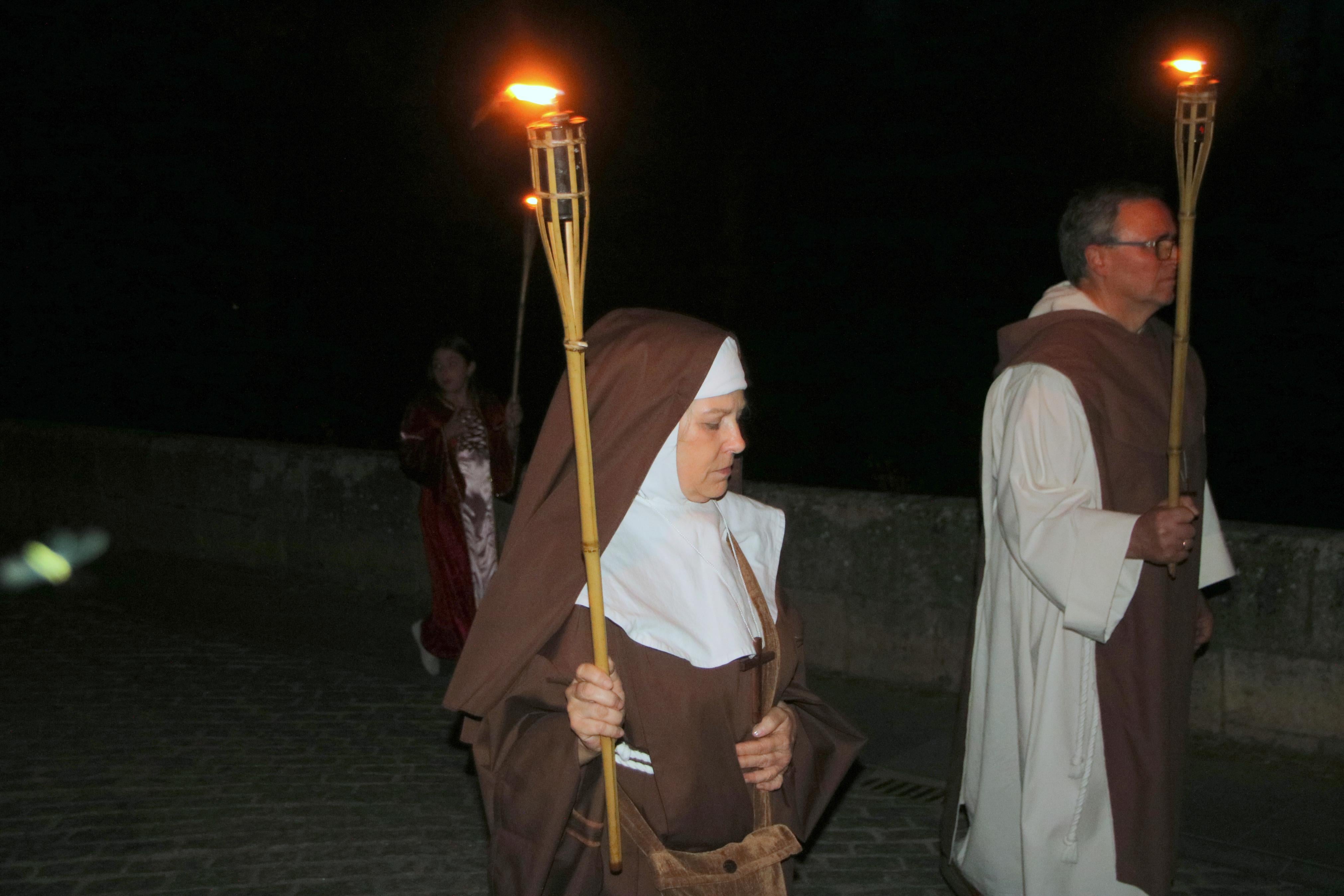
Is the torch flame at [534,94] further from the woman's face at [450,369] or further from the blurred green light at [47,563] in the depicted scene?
the blurred green light at [47,563]

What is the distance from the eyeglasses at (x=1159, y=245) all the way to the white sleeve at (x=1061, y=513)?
17.5 inches

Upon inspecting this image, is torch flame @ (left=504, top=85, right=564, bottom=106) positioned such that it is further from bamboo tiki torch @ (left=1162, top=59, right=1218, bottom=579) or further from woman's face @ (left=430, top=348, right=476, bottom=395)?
woman's face @ (left=430, top=348, right=476, bottom=395)

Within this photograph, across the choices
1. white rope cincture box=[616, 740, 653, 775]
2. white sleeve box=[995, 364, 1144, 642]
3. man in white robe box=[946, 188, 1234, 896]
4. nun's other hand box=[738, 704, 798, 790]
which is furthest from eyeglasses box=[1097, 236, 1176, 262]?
white rope cincture box=[616, 740, 653, 775]

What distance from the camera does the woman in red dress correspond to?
24.5ft

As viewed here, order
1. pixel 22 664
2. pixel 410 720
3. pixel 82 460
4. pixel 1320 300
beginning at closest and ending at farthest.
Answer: pixel 410 720 < pixel 22 664 < pixel 82 460 < pixel 1320 300

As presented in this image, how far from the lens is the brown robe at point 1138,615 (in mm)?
3641

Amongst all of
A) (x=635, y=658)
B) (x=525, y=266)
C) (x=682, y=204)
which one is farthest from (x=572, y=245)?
(x=682, y=204)

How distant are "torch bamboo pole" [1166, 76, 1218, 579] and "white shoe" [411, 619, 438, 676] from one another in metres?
4.64

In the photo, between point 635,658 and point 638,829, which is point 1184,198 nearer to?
point 635,658

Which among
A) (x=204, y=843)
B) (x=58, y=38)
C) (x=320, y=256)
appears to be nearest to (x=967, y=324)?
(x=320, y=256)

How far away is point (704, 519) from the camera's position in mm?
2699

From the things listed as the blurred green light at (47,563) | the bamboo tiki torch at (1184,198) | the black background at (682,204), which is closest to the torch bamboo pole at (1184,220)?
the bamboo tiki torch at (1184,198)

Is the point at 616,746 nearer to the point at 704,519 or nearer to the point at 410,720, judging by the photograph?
the point at 704,519

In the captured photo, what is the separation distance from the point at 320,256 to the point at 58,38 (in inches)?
173
